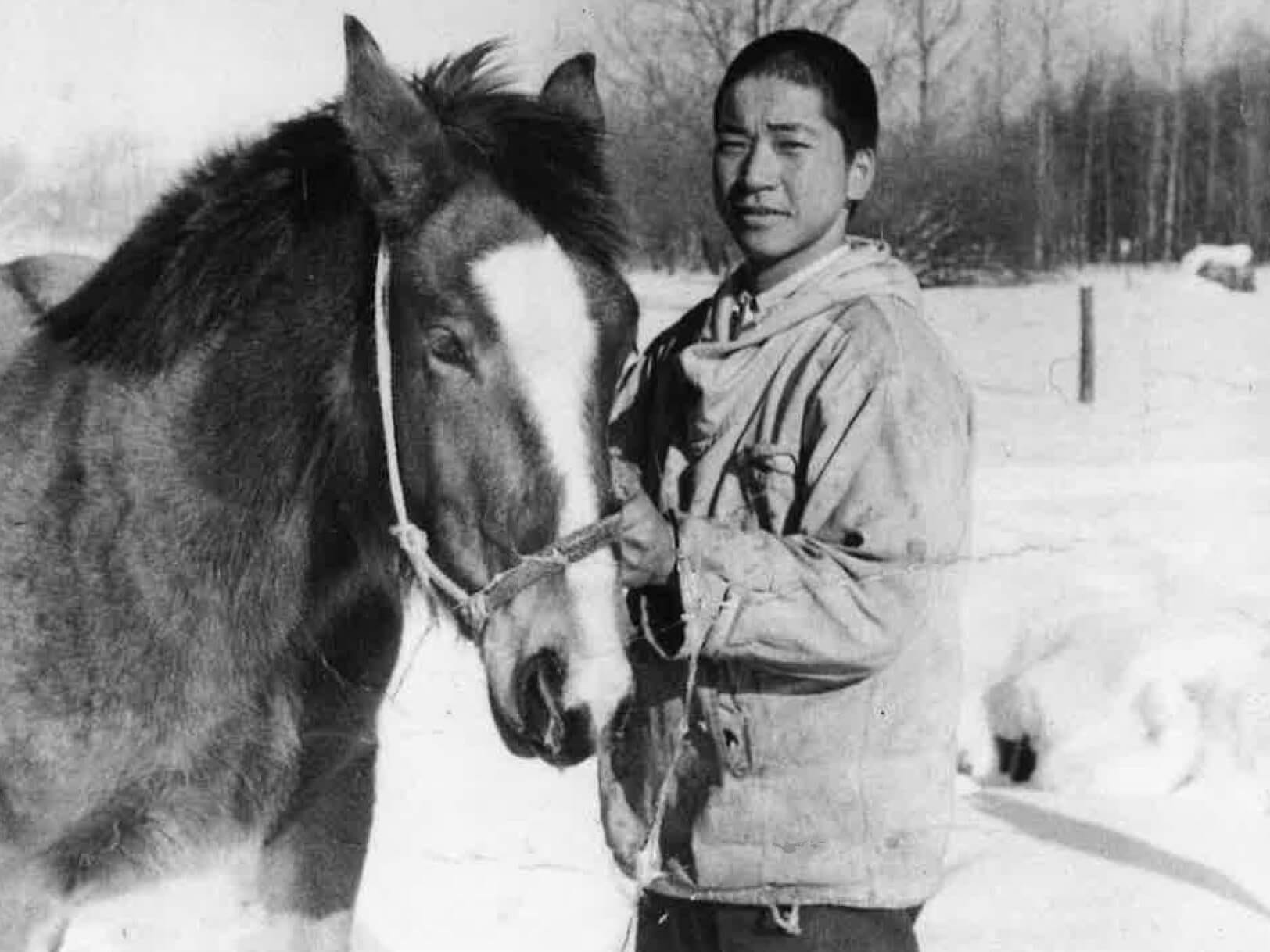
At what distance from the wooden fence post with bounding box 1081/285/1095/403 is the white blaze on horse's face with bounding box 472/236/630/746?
816 cm

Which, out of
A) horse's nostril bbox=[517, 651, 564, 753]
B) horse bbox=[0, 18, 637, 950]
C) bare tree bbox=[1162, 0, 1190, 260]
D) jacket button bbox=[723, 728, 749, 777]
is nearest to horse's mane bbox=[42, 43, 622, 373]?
horse bbox=[0, 18, 637, 950]

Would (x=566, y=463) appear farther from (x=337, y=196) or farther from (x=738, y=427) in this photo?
(x=337, y=196)

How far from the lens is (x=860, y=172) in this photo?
6.76ft

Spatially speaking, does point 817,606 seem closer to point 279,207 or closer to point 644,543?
point 644,543

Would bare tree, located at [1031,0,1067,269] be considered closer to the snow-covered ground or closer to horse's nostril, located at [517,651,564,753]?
the snow-covered ground

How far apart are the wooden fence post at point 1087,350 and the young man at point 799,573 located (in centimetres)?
794

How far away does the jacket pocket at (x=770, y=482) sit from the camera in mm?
1895

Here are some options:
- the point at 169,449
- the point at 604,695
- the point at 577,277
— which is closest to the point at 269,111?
the point at 169,449

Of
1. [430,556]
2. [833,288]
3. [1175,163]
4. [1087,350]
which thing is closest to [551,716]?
[430,556]

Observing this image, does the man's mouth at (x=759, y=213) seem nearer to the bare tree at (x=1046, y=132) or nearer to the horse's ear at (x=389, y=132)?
the horse's ear at (x=389, y=132)

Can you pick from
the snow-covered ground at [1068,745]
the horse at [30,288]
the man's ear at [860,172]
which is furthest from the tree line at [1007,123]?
the man's ear at [860,172]

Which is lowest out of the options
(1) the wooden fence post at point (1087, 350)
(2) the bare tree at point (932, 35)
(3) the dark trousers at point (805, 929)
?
(1) the wooden fence post at point (1087, 350)

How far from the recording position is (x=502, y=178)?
2.04 m

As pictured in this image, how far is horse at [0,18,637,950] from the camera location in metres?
1.99
